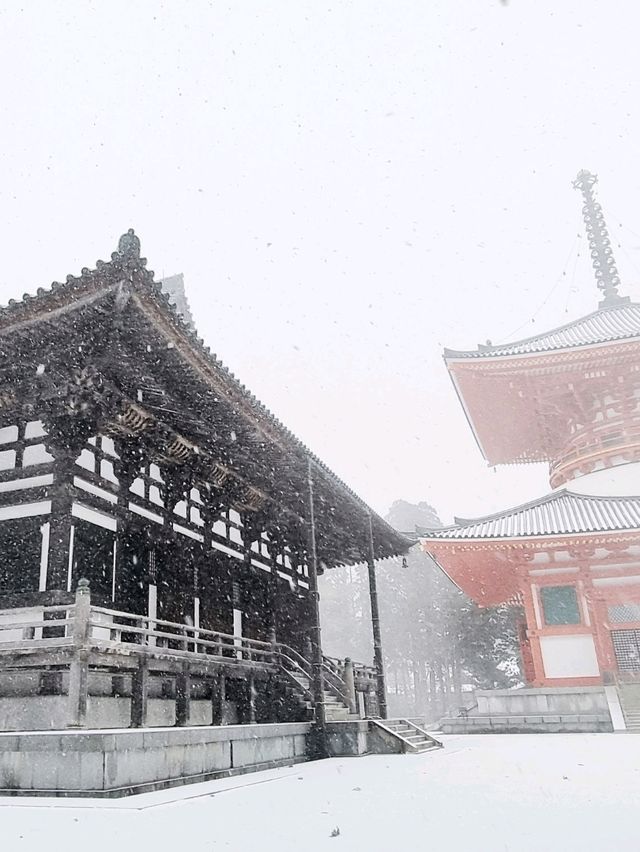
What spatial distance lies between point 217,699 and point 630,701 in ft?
36.6

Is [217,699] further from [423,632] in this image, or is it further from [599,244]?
[423,632]

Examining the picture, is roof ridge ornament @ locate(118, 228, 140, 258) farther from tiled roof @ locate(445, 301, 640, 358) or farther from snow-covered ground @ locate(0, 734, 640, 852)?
tiled roof @ locate(445, 301, 640, 358)

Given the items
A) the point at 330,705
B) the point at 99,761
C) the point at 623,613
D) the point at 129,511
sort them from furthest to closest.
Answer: the point at 623,613
the point at 330,705
the point at 129,511
the point at 99,761

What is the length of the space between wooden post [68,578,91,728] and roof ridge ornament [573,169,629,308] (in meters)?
25.5

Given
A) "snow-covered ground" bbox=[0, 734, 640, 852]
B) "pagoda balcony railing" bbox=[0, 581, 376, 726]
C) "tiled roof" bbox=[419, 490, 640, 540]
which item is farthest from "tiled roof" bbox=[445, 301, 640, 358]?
"snow-covered ground" bbox=[0, 734, 640, 852]

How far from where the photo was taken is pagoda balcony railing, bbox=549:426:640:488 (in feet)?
67.7

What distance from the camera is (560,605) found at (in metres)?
18.0

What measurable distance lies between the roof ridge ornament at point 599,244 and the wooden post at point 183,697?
78.8 ft

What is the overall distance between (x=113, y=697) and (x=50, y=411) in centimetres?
387

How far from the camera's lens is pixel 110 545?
33.6 feet

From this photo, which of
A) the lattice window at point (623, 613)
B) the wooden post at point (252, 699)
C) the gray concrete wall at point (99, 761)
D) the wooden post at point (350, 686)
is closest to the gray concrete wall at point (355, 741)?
the wooden post at point (252, 699)

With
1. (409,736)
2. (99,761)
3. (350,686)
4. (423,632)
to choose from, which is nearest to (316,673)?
(350,686)

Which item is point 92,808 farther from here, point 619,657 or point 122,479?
point 619,657

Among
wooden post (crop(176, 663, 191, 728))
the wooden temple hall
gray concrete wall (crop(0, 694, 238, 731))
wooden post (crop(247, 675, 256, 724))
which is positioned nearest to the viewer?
the wooden temple hall
